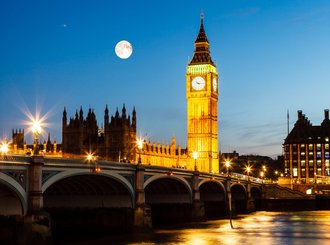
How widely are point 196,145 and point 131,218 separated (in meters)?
94.7

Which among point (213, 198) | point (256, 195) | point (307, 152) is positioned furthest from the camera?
point (307, 152)

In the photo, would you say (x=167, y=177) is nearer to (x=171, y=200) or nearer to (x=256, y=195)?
(x=171, y=200)

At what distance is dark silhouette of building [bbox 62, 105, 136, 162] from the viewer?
130 meters

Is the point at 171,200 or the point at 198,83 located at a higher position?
the point at 198,83

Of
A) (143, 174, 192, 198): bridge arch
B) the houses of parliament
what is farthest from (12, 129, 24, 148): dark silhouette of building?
(143, 174, 192, 198): bridge arch

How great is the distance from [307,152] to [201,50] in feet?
128

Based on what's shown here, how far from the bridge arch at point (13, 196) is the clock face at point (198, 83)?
110m

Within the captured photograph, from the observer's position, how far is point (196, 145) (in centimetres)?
15675

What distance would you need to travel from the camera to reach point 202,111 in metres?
158

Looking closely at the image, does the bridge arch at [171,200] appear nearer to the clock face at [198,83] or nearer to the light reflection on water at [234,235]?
the light reflection on water at [234,235]

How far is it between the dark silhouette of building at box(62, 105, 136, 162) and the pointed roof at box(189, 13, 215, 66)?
32508mm

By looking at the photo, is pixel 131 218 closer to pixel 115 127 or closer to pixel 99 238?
pixel 99 238

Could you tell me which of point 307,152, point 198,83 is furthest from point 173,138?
point 307,152

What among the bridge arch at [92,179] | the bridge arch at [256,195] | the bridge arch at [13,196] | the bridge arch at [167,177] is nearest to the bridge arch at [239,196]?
the bridge arch at [256,195]
